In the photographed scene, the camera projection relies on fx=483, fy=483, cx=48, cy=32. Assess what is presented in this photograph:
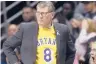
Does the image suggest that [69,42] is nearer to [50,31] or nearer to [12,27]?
[50,31]

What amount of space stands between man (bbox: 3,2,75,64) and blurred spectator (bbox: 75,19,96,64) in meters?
1.70

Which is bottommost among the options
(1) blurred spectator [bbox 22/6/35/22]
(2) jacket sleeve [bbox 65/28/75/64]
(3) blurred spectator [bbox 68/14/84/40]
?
(2) jacket sleeve [bbox 65/28/75/64]

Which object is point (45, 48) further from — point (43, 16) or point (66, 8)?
point (66, 8)

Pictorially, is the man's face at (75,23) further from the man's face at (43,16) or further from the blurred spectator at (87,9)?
the man's face at (43,16)

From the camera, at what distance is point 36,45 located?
6.21 metres

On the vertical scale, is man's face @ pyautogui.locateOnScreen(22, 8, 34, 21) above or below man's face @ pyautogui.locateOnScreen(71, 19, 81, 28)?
above

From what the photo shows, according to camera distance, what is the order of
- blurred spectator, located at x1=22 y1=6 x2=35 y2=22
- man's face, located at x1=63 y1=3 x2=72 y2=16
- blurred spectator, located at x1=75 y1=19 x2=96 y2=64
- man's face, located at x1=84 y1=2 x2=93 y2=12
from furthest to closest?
man's face, located at x1=63 y1=3 x2=72 y2=16, man's face, located at x1=84 y1=2 x2=93 y2=12, blurred spectator, located at x1=22 y1=6 x2=35 y2=22, blurred spectator, located at x1=75 y1=19 x2=96 y2=64

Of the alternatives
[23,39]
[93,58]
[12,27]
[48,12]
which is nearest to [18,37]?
[23,39]

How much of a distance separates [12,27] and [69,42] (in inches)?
118

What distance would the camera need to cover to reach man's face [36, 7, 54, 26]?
6191mm

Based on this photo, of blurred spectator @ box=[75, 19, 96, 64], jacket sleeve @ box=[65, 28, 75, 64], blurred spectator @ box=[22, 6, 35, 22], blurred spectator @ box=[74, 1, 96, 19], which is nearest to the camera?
jacket sleeve @ box=[65, 28, 75, 64]

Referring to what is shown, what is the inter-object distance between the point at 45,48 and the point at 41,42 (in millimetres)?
94

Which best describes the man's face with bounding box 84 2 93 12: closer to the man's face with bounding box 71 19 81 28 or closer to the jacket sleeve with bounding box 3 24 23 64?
the man's face with bounding box 71 19 81 28

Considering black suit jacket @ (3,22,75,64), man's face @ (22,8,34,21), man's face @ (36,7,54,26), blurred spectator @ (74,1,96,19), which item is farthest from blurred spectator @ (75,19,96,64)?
man's face @ (36,7,54,26)
